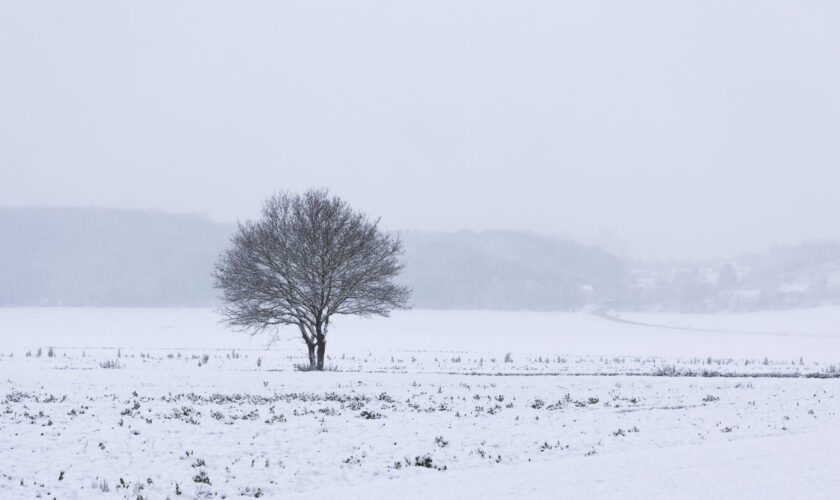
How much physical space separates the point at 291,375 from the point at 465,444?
1624cm

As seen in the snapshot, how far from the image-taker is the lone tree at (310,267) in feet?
130

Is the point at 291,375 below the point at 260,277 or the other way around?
below

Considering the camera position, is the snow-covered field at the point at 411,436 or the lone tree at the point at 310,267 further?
the lone tree at the point at 310,267

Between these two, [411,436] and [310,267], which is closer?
[411,436]

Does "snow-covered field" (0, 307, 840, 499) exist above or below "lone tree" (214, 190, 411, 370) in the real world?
below

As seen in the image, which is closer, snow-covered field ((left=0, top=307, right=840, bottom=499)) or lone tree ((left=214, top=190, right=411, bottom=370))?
snow-covered field ((left=0, top=307, right=840, bottom=499))

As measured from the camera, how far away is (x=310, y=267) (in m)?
39.3

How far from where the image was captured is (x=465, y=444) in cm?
1802

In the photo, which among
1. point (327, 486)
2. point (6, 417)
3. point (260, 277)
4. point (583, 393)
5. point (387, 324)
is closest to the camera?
point (327, 486)

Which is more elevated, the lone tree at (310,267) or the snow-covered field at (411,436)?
the lone tree at (310,267)

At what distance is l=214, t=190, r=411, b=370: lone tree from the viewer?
39.6 meters

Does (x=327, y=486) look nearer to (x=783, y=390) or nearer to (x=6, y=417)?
(x=6, y=417)

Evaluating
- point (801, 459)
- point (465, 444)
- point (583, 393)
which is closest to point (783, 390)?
point (583, 393)

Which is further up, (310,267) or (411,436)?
(310,267)
